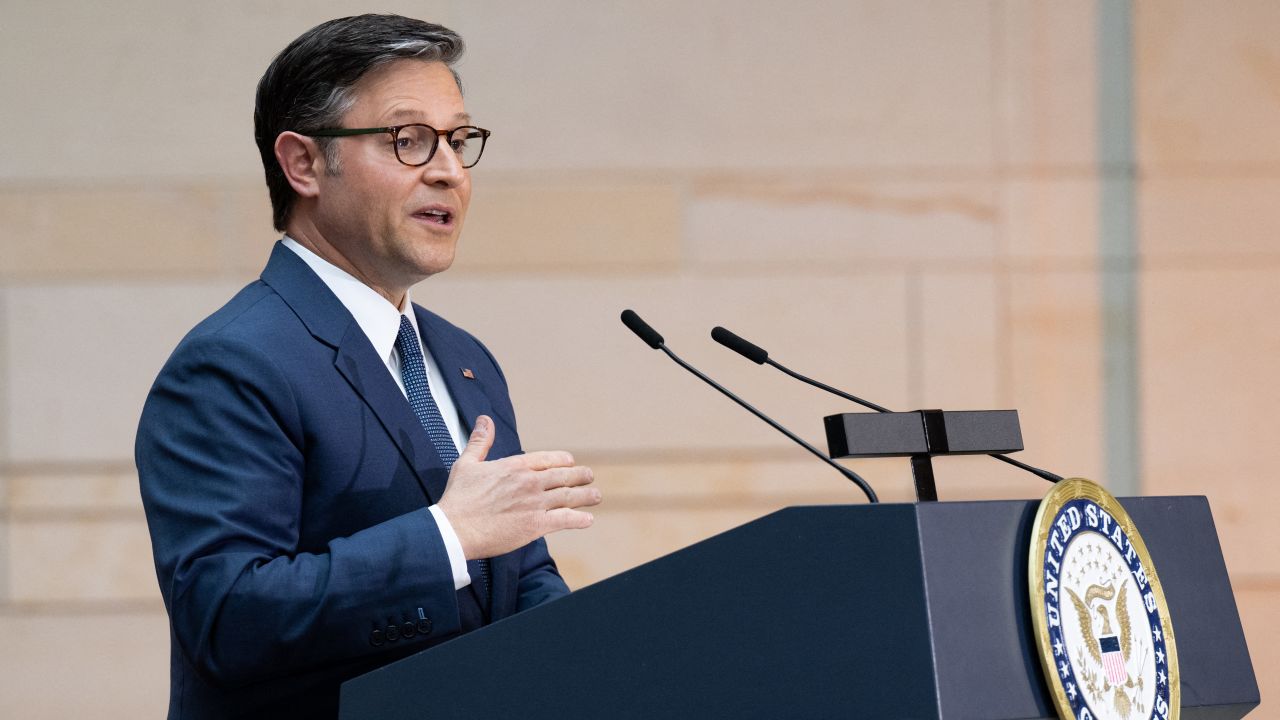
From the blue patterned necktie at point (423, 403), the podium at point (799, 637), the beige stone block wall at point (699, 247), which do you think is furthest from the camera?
the beige stone block wall at point (699, 247)

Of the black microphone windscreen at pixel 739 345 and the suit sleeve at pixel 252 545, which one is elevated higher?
the black microphone windscreen at pixel 739 345

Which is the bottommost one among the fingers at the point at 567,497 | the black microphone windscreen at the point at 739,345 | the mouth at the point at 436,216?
the fingers at the point at 567,497

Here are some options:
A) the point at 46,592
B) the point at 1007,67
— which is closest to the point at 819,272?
the point at 1007,67

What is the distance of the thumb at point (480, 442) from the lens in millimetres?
1699

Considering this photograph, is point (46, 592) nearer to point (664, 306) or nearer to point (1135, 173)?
point (664, 306)

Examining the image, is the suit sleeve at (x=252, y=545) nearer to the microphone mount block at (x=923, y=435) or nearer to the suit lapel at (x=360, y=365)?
the suit lapel at (x=360, y=365)

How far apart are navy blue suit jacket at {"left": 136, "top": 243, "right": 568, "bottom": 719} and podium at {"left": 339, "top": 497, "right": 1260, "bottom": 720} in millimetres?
142

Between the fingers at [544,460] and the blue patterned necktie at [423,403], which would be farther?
the blue patterned necktie at [423,403]

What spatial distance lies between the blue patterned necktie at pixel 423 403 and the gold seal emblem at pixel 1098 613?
2.86 ft

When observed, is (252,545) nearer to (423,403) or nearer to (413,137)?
(423,403)

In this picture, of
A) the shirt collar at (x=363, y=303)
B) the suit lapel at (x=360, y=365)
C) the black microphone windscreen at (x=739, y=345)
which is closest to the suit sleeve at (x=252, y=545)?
the suit lapel at (x=360, y=365)

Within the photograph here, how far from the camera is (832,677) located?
1276mm

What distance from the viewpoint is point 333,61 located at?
2.08 meters

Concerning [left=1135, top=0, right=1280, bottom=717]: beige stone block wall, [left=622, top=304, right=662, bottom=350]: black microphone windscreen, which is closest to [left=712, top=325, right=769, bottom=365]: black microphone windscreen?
[left=622, top=304, right=662, bottom=350]: black microphone windscreen
